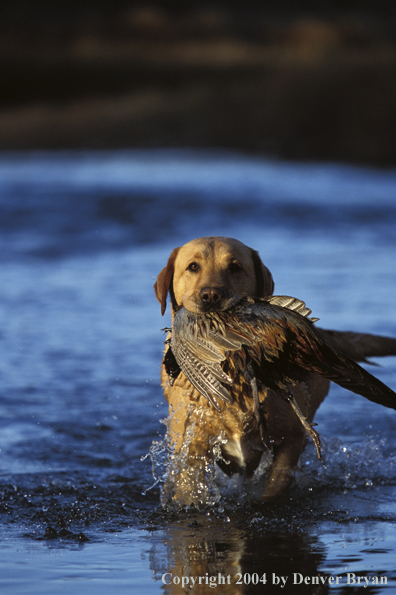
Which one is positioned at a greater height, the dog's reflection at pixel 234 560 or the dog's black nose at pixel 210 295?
the dog's black nose at pixel 210 295

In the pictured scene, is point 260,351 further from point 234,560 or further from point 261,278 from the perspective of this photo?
point 261,278

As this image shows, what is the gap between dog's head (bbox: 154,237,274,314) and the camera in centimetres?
418

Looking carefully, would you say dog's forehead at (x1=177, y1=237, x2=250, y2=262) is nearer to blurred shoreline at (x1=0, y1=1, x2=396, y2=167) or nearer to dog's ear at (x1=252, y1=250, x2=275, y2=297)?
dog's ear at (x1=252, y1=250, x2=275, y2=297)

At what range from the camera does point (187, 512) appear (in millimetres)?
4082

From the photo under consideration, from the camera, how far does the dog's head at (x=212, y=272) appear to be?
13.7 feet

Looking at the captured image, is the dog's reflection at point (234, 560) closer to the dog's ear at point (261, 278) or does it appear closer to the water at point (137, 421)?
the water at point (137, 421)

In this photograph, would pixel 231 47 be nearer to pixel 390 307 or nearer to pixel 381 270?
pixel 381 270

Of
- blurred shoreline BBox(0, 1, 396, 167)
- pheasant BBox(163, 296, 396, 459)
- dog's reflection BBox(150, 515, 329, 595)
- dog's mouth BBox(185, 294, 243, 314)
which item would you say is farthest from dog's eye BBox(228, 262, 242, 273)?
blurred shoreline BBox(0, 1, 396, 167)

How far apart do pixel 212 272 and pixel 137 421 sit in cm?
203

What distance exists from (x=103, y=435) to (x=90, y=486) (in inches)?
38.2

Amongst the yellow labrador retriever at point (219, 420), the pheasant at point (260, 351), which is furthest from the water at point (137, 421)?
the pheasant at point (260, 351)

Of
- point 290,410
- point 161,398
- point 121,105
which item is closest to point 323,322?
point 161,398

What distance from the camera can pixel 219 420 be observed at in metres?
4.05

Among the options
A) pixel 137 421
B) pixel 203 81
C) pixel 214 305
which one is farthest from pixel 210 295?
pixel 203 81
